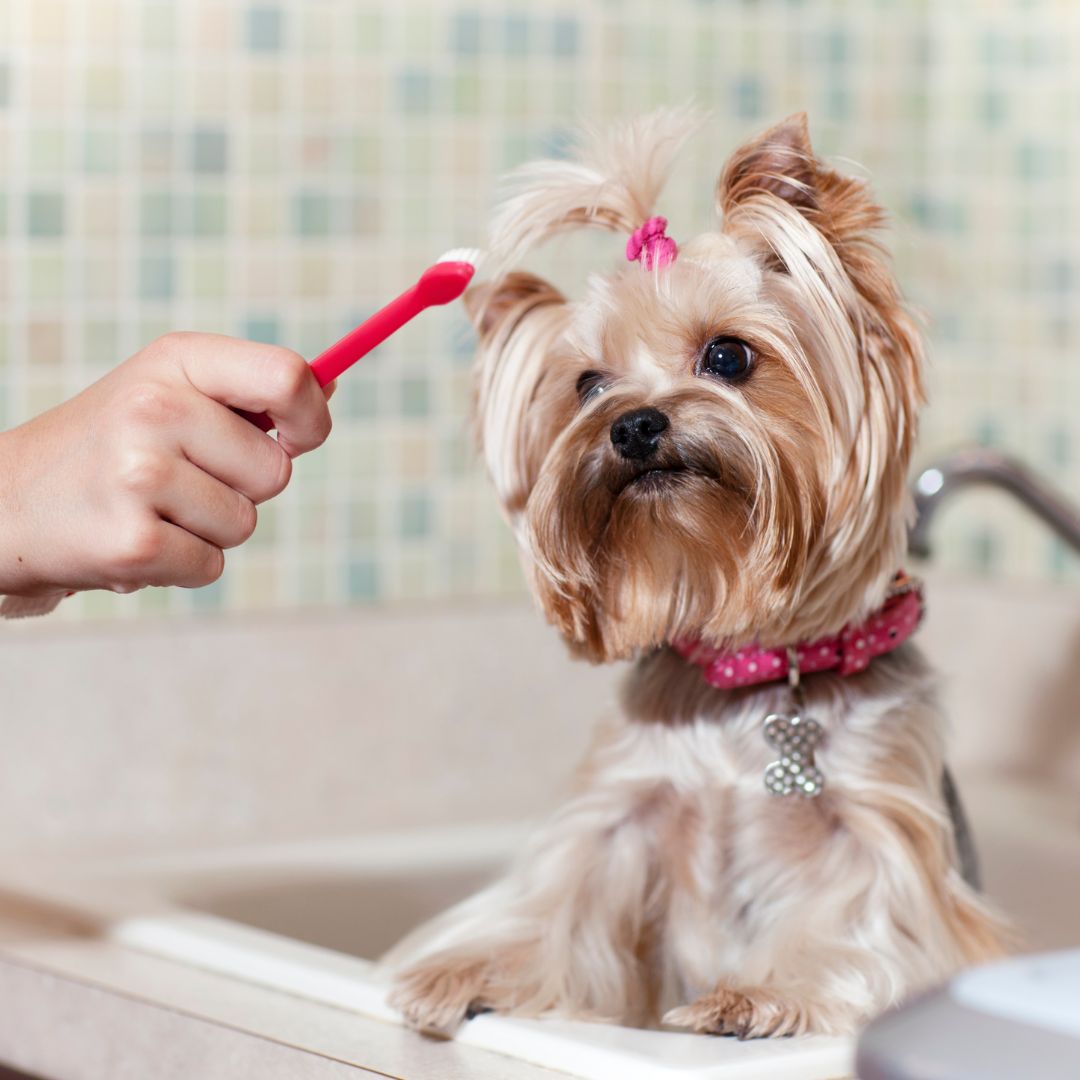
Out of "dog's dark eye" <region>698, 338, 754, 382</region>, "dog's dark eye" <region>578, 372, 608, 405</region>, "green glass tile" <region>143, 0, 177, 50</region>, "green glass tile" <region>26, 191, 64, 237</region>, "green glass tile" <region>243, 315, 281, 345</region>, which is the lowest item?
"dog's dark eye" <region>578, 372, 608, 405</region>

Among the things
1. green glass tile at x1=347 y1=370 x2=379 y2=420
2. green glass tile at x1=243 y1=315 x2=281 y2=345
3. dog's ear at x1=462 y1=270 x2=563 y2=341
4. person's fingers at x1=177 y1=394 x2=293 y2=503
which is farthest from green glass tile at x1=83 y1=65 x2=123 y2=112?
person's fingers at x1=177 y1=394 x2=293 y2=503

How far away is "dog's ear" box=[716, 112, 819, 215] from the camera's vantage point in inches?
37.3

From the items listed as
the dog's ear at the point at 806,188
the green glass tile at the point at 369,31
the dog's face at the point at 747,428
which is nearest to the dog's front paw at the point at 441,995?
the dog's face at the point at 747,428

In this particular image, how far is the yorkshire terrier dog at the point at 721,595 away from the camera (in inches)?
36.9

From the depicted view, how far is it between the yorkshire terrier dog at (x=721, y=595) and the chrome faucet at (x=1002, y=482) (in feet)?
1.24

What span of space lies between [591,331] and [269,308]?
0.63m

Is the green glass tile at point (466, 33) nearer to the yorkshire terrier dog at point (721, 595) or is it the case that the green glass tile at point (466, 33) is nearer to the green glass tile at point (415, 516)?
the green glass tile at point (415, 516)

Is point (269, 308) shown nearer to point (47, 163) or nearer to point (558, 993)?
point (47, 163)

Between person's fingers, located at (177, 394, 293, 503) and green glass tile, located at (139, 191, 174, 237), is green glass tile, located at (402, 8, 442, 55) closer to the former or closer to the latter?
green glass tile, located at (139, 191, 174, 237)

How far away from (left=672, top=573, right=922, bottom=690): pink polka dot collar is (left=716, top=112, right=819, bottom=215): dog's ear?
0.25 m

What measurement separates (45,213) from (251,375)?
2.58 feet

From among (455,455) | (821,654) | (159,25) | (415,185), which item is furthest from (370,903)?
(159,25)

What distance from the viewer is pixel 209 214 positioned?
1.53 metres

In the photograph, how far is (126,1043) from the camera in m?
0.98
